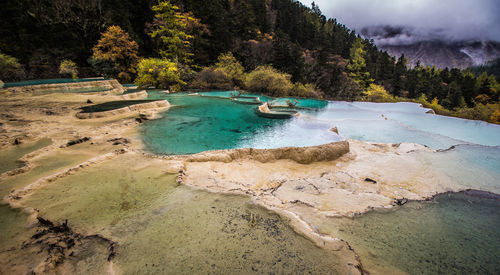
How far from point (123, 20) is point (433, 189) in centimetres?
3021

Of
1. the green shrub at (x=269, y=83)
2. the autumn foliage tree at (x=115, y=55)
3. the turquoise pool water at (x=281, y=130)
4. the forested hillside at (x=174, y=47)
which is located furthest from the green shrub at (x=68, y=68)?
the green shrub at (x=269, y=83)

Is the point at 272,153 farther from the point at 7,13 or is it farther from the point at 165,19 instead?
the point at 7,13

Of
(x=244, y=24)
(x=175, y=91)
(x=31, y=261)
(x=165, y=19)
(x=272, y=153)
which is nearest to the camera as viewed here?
(x=31, y=261)

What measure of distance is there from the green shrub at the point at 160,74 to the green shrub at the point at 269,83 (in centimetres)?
582

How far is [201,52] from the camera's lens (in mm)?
23359

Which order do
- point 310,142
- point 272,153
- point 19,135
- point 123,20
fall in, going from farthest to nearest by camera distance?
point 123,20, point 310,142, point 272,153, point 19,135

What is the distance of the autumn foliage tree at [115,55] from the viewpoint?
18.5 meters

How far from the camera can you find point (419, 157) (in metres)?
5.29

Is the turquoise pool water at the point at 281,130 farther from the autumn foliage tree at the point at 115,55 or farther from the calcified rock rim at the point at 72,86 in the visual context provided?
the autumn foliage tree at the point at 115,55

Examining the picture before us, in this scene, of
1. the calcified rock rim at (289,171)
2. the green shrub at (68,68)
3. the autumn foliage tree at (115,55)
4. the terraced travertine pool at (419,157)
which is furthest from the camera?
the green shrub at (68,68)

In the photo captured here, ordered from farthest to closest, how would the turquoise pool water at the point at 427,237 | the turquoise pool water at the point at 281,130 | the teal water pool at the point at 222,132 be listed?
the turquoise pool water at the point at 281,130
the teal water pool at the point at 222,132
the turquoise pool water at the point at 427,237

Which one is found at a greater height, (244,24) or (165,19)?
(244,24)

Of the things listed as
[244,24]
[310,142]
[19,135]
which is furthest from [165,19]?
[310,142]

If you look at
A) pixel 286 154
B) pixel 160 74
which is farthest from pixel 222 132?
pixel 160 74
